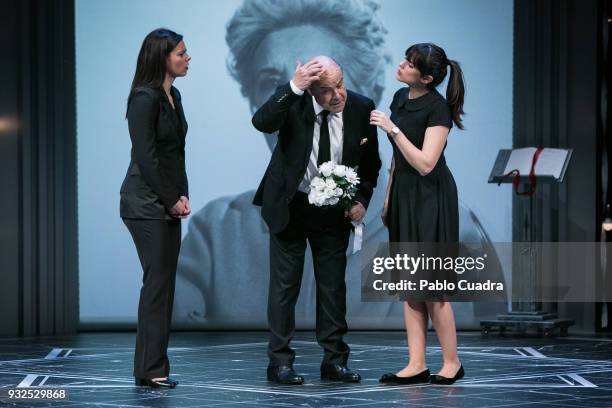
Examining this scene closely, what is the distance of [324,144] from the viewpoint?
439 cm

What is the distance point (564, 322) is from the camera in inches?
277

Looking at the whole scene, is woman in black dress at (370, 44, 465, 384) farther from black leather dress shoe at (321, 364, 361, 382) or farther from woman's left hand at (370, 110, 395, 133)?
black leather dress shoe at (321, 364, 361, 382)

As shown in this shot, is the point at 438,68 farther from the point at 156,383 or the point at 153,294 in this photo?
the point at 156,383

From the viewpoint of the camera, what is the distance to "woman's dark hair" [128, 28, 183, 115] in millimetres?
4211

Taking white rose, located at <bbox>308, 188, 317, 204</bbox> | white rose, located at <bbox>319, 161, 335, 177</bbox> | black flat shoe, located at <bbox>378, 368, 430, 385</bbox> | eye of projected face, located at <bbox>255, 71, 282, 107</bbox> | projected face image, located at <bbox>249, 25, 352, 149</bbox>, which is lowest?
black flat shoe, located at <bbox>378, 368, 430, 385</bbox>

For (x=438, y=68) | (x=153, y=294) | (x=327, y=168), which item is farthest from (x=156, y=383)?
(x=438, y=68)

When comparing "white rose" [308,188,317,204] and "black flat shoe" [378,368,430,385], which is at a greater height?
"white rose" [308,188,317,204]

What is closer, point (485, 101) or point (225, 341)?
point (225, 341)

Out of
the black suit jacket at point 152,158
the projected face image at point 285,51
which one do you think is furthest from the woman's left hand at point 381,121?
the projected face image at point 285,51

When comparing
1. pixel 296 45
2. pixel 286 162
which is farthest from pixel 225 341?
pixel 286 162

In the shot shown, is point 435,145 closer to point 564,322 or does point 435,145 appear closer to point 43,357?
point 43,357

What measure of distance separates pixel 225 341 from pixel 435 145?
2928 mm

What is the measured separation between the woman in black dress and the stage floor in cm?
16

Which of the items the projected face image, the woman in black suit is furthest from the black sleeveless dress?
the projected face image
